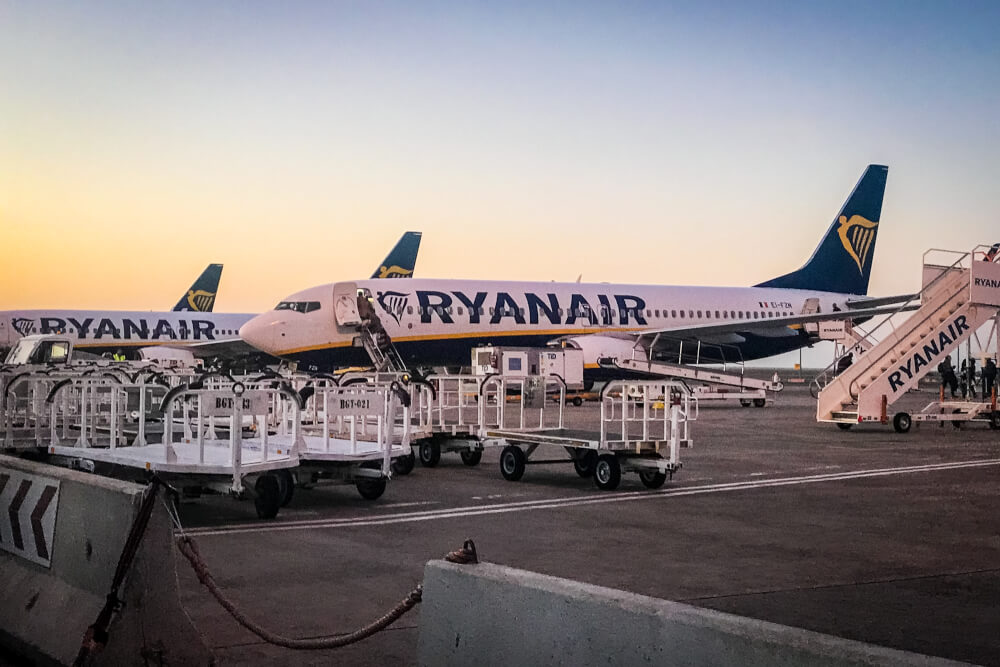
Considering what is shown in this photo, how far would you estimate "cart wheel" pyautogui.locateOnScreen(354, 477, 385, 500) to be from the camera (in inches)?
463

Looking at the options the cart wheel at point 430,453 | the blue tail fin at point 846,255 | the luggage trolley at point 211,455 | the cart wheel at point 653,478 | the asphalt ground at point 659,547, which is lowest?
the asphalt ground at point 659,547

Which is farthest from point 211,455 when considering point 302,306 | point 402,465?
point 302,306

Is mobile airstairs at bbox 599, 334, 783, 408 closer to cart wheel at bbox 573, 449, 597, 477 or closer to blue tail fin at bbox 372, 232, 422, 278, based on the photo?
cart wheel at bbox 573, 449, 597, 477

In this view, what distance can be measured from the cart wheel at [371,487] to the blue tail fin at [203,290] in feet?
A: 194

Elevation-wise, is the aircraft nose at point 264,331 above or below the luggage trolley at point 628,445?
above

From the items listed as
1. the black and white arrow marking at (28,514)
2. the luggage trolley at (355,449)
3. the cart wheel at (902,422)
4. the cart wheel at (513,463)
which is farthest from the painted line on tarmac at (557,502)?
the cart wheel at (902,422)

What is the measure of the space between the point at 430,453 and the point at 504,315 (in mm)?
18056

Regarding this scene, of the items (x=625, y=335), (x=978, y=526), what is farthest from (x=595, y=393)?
(x=978, y=526)

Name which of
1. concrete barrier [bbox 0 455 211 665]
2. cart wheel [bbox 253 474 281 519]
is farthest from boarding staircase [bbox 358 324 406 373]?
concrete barrier [bbox 0 455 211 665]

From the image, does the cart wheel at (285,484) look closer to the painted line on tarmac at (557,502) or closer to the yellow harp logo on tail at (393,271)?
the painted line on tarmac at (557,502)

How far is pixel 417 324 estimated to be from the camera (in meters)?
31.9

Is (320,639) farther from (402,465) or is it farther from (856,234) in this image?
(856,234)

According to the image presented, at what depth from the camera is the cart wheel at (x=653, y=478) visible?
13.1m

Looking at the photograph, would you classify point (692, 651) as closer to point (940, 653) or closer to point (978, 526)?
point (940, 653)
